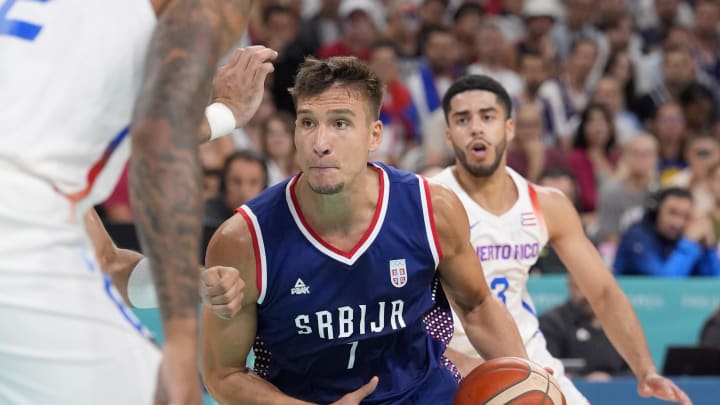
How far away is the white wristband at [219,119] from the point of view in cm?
334

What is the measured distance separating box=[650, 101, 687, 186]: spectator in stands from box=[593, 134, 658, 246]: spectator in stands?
0.98m

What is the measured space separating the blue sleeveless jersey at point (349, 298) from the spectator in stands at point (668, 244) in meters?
5.12

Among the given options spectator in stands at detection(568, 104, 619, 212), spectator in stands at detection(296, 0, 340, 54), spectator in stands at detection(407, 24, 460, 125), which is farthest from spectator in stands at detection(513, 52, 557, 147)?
spectator in stands at detection(296, 0, 340, 54)

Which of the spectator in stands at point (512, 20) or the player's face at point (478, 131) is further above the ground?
the player's face at point (478, 131)

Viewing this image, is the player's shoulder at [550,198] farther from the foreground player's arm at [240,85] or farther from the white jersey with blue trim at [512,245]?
the foreground player's arm at [240,85]

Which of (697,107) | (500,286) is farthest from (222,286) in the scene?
(697,107)

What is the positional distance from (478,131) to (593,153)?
5.49 metres

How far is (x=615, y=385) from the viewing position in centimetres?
736

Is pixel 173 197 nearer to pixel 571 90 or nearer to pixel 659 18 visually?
pixel 571 90

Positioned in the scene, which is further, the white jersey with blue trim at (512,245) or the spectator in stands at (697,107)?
the spectator in stands at (697,107)

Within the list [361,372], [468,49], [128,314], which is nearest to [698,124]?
[468,49]

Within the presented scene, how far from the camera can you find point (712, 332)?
8.51m

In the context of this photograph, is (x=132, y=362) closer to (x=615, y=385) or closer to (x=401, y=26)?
(x=615, y=385)

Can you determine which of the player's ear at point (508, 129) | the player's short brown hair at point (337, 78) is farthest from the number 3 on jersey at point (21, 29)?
the player's ear at point (508, 129)
